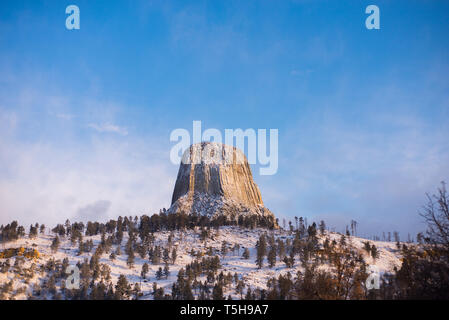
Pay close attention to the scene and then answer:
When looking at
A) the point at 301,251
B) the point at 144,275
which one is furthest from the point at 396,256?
the point at 144,275

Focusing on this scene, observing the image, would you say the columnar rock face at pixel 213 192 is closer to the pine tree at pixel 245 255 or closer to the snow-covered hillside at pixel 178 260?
the snow-covered hillside at pixel 178 260

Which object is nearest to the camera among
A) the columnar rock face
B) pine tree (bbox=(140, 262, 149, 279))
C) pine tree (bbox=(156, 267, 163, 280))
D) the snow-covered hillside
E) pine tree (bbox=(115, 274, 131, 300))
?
pine tree (bbox=(115, 274, 131, 300))

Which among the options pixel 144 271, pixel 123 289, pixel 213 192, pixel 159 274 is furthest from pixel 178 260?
pixel 213 192

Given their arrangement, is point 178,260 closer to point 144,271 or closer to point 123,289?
point 144,271

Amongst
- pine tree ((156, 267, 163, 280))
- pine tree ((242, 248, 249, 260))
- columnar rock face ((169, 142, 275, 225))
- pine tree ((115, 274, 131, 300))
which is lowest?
pine tree ((115, 274, 131, 300))

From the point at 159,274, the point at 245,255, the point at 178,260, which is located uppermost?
the point at 245,255

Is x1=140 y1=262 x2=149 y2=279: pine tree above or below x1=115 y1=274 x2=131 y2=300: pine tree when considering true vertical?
above

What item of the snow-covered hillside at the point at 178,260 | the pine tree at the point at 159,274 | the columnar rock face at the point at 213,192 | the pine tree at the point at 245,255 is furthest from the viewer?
the columnar rock face at the point at 213,192

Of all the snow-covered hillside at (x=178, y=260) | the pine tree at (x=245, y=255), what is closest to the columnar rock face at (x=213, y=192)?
the snow-covered hillside at (x=178, y=260)

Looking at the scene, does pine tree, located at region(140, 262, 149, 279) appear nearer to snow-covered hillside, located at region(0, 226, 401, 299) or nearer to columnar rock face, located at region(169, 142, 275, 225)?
snow-covered hillside, located at region(0, 226, 401, 299)

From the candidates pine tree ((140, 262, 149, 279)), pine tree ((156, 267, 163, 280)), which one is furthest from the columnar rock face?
pine tree ((156, 267, 163, 280))
